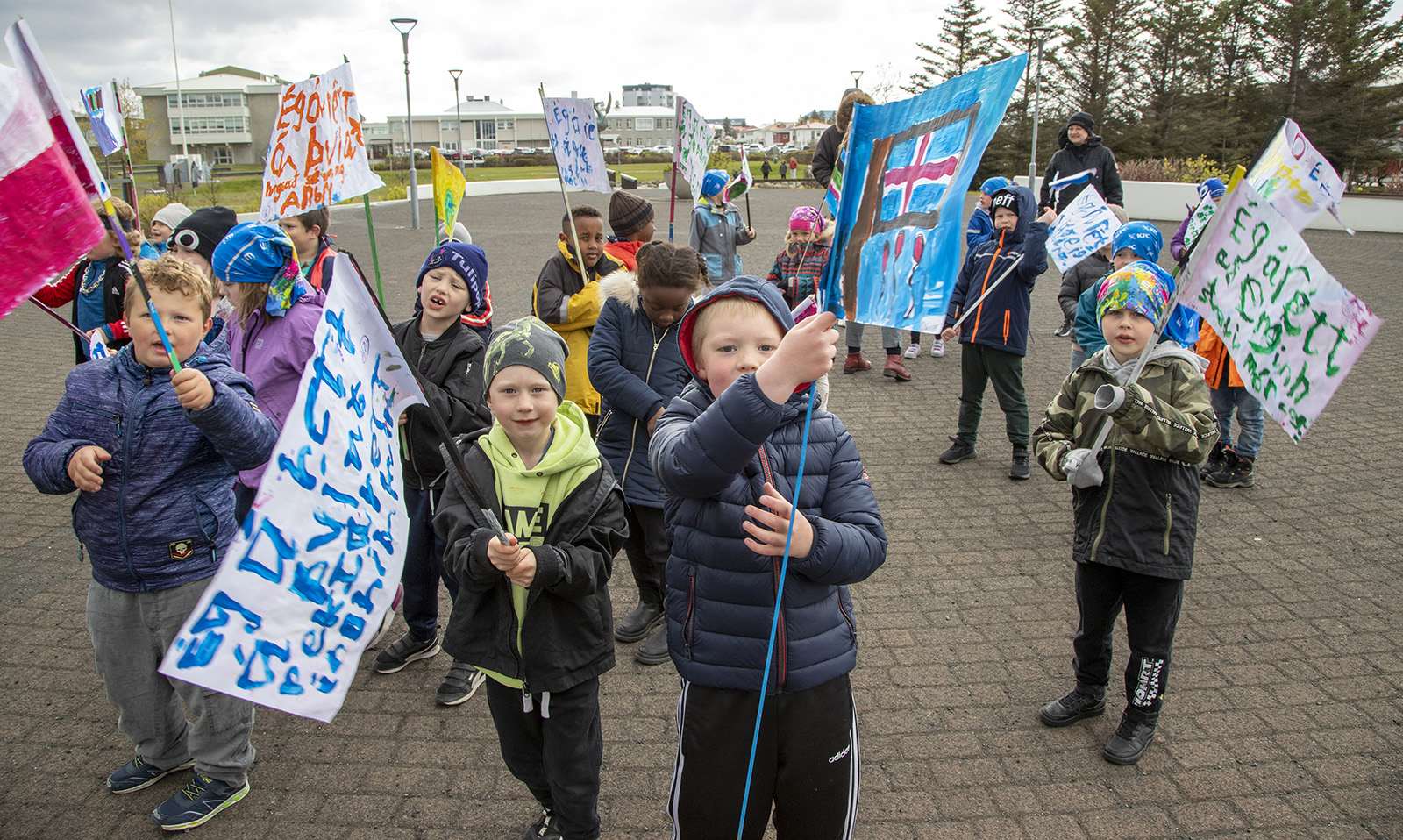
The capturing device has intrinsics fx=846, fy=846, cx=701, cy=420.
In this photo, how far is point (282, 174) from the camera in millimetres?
4180

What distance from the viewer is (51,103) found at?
6.44ft

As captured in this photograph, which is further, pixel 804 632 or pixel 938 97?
pixel 804 632

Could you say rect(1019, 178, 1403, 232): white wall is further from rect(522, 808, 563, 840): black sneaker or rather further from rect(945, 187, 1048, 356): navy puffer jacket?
rect(522, 808, 563, 840): black sneaker

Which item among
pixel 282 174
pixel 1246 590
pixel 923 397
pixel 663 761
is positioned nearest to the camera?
pixel 663 761

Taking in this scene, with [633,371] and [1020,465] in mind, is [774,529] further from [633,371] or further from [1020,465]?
[1020,465]

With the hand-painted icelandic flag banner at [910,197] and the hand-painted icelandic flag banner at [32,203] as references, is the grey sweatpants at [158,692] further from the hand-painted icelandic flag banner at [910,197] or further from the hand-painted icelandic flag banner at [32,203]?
the hand-painted icelandic flag banner at [910,197]

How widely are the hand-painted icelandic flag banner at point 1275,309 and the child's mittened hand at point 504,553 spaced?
2.24 metres

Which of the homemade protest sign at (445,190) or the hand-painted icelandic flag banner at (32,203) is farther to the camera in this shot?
the homemade protest sign at (445,190)

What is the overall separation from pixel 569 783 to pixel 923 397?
6.49 m

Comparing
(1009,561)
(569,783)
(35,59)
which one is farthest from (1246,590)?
(35,59)

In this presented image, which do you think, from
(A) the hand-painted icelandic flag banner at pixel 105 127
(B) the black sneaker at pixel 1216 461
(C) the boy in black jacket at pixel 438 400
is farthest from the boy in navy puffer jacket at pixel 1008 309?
(A) the hand-painted icelandic flag banner at pixel 105 127

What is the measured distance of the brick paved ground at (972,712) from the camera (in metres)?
2.97

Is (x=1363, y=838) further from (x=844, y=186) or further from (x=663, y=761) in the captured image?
(x=844, y=186)

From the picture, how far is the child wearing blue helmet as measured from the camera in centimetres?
812
